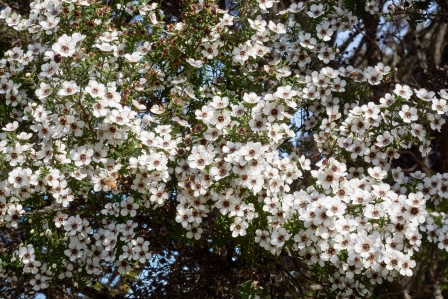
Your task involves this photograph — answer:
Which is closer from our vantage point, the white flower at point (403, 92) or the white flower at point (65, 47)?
the white flower at point (65, 47)

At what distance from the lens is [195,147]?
138 inches

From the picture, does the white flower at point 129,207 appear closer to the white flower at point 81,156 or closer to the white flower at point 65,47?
the white flower at point 81,156

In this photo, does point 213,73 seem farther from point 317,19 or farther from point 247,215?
→ point 247,215

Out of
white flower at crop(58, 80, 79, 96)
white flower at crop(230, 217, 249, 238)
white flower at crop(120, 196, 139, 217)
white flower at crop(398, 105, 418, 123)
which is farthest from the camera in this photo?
white flower at crop(398, 105, 418, 123)

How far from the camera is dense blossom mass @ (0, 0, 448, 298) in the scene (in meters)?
3.39

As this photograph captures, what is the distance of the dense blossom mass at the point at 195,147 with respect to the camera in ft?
11.1

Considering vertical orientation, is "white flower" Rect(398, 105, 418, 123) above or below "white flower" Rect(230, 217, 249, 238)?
above

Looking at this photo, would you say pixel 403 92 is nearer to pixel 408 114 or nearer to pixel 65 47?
pixel 408 114

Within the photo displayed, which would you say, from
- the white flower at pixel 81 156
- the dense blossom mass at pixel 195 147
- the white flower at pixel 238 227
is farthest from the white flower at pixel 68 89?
the white flower at pixel 238 227

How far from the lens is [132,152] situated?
139 inches

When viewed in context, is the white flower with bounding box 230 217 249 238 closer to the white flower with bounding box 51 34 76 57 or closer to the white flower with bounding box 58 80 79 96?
the white flower with bounding box 58 80 79 96

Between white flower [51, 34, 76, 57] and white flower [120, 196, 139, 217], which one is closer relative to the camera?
white flower [51, 34, 76, 57]

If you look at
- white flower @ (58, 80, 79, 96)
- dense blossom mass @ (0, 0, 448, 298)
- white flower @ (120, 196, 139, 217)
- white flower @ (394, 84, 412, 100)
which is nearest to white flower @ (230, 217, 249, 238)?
dense blossom mass @ (0, 0, 448, 298)

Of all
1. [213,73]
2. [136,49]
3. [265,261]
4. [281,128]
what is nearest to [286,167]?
[281,128]
